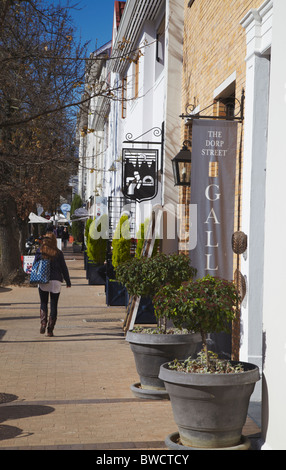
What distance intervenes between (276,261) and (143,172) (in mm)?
11209

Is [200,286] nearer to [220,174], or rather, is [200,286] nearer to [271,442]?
[271,442]

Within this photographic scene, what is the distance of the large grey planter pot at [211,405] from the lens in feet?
18.7

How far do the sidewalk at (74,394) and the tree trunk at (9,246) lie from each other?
9.68 meters

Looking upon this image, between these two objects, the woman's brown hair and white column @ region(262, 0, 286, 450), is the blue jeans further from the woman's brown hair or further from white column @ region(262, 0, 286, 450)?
white column @ region(262, 0, 286, 450)

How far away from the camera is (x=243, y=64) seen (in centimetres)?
883

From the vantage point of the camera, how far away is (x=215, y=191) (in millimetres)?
9141

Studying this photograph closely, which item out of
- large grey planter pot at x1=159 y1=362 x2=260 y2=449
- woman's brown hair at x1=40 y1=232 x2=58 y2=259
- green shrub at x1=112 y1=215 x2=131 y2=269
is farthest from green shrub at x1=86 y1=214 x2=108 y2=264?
large grey planter pot at x1=159 y1=362 x2=260 y2=449

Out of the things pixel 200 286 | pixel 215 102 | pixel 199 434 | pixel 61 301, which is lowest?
pixel 61 301

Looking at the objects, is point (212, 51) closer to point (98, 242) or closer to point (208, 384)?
point (208, 384)

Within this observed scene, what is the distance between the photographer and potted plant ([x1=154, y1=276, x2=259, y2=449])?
18.8 ft

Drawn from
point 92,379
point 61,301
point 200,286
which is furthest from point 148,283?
point 61,301

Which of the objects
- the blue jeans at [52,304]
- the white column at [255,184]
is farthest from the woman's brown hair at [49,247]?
the white column at [255,184]

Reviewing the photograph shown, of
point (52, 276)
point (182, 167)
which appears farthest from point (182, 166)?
point (52, 276)

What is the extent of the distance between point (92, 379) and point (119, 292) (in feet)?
27.6
